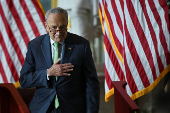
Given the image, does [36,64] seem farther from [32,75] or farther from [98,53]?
[98,53]

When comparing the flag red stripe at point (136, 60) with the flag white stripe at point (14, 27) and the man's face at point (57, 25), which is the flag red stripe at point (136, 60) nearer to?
the flag white stripe at point (14, 27)

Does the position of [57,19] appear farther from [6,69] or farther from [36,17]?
[6,69]

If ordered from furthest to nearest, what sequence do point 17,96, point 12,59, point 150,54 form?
point 12,59, point 150,54, point 17,96

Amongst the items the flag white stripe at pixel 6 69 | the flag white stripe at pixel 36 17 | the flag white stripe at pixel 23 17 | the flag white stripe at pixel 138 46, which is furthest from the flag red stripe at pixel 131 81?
the flag white stripe at pixel 6 69

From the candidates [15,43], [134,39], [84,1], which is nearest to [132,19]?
[134,39]

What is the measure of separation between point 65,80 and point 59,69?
0.12m

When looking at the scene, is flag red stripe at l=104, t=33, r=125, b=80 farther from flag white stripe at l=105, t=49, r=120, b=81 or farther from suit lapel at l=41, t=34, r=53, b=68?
suit lapel at l=41, t=34, r=53, b=68

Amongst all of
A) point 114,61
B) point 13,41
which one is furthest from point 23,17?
point 114,61

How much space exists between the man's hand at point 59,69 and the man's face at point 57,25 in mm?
192

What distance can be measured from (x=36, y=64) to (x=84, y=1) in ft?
9.05

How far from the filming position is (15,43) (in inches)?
162

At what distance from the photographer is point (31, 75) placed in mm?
2172

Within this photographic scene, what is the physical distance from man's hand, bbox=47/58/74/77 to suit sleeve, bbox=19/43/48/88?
60 millimetres

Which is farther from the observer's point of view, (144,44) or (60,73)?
(144,44)
